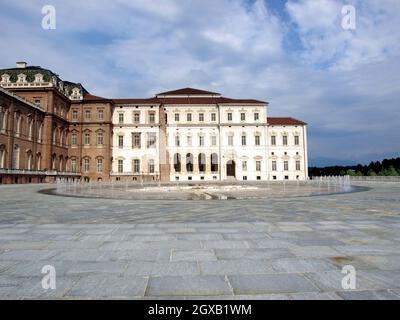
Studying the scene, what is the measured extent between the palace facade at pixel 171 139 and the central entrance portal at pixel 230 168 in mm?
184

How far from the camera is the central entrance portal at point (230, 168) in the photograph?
173 ft

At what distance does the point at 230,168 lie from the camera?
53.4m

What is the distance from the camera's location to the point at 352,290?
2854 millimetres

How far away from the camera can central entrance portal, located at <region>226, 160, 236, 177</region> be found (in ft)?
173

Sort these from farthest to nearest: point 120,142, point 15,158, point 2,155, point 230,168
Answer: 1. point 230,168
2. point 120,142
3. point 15,158
4. point 2,155

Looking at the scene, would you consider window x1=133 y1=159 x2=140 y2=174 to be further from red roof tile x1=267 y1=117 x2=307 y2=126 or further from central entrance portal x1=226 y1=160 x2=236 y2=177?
red roof tile x1=267 y1=117 x2=307 y2=126

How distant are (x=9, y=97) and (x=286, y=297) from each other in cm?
3780

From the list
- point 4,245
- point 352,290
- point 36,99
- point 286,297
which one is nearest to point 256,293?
point 286,297

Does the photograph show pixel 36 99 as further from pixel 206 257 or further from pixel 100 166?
pixel 206 257

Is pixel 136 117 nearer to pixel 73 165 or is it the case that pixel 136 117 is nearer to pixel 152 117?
pixel 152 117

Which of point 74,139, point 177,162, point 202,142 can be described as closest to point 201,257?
point 177,162

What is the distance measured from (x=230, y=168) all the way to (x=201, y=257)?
49689 mm

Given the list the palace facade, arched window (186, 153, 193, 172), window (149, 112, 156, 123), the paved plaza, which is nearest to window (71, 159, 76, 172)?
the palace facade

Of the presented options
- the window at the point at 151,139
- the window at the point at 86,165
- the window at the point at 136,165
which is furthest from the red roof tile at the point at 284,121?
the window at the point at 86,165
